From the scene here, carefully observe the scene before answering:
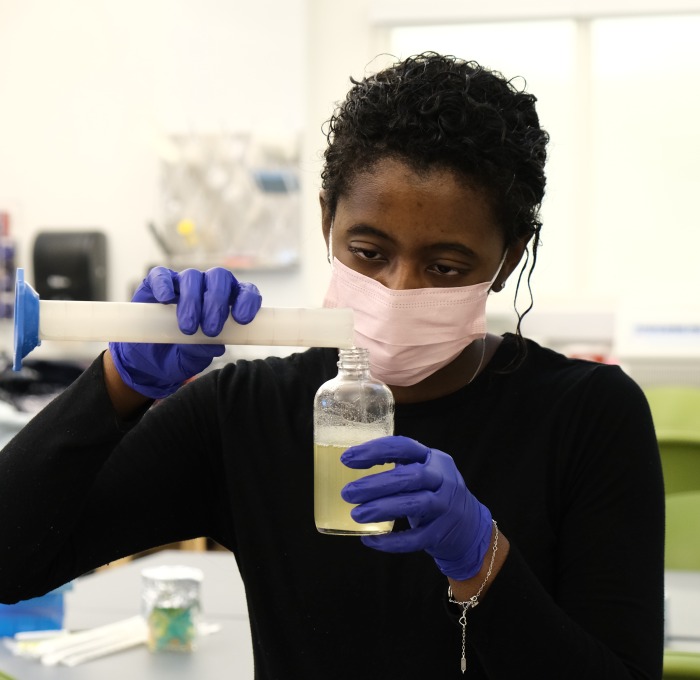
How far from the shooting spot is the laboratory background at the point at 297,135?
4.91 meters

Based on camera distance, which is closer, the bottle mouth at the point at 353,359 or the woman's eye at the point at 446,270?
the bottle mouth at the point at 353,359

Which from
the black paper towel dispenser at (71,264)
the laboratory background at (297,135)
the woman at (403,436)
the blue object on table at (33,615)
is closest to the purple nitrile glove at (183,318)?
the woman at (403,436)

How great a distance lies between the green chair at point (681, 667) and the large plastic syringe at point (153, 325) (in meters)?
0.71

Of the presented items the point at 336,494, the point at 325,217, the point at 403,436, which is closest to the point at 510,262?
the point at 325,217

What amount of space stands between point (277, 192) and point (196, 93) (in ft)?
2.17

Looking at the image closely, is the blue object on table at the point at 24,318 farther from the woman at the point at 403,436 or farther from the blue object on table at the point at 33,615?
the blue object on table at the point at 33,615

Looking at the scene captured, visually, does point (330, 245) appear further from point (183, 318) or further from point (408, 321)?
point (183, 318)

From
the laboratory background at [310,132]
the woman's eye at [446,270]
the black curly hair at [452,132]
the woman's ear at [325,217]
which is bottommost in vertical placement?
the woman's eye at [446,270]

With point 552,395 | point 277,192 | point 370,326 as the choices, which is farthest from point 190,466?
point 277,192

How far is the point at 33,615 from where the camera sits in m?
1.80

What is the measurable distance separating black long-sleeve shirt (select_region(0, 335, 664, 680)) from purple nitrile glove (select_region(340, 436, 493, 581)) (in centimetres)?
11

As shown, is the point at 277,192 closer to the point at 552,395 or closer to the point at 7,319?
the point at 7,319

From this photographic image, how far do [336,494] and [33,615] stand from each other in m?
0.96

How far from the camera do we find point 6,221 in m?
5.27
